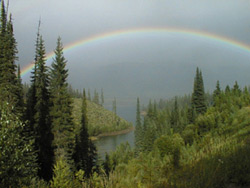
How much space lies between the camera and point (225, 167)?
408cm

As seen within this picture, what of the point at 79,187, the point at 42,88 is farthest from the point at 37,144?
the point at 79,187

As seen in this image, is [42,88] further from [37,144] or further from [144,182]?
[144,182]

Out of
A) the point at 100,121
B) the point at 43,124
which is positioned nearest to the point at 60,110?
the point at 43,124

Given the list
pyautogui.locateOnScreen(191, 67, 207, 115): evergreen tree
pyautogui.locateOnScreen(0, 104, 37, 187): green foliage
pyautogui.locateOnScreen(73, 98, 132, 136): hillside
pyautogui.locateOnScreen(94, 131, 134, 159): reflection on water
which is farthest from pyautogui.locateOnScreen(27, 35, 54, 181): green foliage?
pyautogui.locateOnScreen(73, 98, 132, 136): hillside

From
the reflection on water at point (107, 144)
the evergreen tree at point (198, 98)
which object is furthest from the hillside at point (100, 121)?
the evergreen tree at point (198, 98)

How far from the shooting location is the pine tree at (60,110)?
87.9ft

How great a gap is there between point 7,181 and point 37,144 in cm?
2206

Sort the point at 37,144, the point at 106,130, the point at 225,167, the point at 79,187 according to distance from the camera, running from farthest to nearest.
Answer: the point at 106,130 → the point at 37,144 → the point at 79,187 → the point at 225,167

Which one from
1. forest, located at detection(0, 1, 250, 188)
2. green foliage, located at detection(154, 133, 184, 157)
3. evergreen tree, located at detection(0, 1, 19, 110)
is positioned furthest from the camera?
evergreen tree, located at detection(0, 1, 19, 110)

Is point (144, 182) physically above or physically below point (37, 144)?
above

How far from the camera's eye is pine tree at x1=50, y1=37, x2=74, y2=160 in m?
26.8

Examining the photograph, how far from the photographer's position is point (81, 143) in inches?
1575

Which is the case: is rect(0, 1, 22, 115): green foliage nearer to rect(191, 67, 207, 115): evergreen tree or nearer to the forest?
the forest

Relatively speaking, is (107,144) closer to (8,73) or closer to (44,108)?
(44,108)
